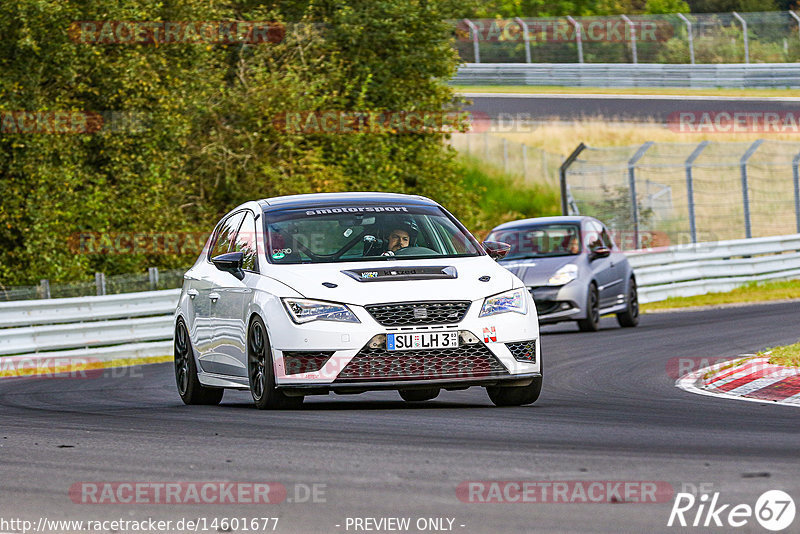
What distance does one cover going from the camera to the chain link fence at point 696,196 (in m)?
29.9

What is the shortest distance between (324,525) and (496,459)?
5.74ft

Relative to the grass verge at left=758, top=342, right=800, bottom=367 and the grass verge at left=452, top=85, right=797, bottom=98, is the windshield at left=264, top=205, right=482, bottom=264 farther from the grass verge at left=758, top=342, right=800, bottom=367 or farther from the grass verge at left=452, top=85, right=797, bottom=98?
the grass verge at left=452, top=85, right=797, bottom=98

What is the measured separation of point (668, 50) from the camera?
5175 cm

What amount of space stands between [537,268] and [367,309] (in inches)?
421

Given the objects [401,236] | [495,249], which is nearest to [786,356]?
[495,249]

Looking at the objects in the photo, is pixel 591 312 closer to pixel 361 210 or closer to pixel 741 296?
pixel 741 296

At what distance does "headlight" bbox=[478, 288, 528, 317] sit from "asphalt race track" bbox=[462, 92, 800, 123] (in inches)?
1495

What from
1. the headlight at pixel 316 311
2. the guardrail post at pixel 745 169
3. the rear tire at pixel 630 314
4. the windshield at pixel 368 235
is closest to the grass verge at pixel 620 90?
the guardrail post at pixel 745 169

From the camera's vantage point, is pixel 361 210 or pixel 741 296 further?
pixel 741 296

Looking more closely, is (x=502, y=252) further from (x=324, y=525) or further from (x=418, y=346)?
(x=324, y=525)

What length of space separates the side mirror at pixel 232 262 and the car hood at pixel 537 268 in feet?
30.7

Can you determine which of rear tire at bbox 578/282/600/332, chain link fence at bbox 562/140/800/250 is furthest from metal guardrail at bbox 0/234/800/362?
chain link fence at bbox 562/140/800/250

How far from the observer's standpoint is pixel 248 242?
1141 centimetres

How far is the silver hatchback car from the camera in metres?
20.2
